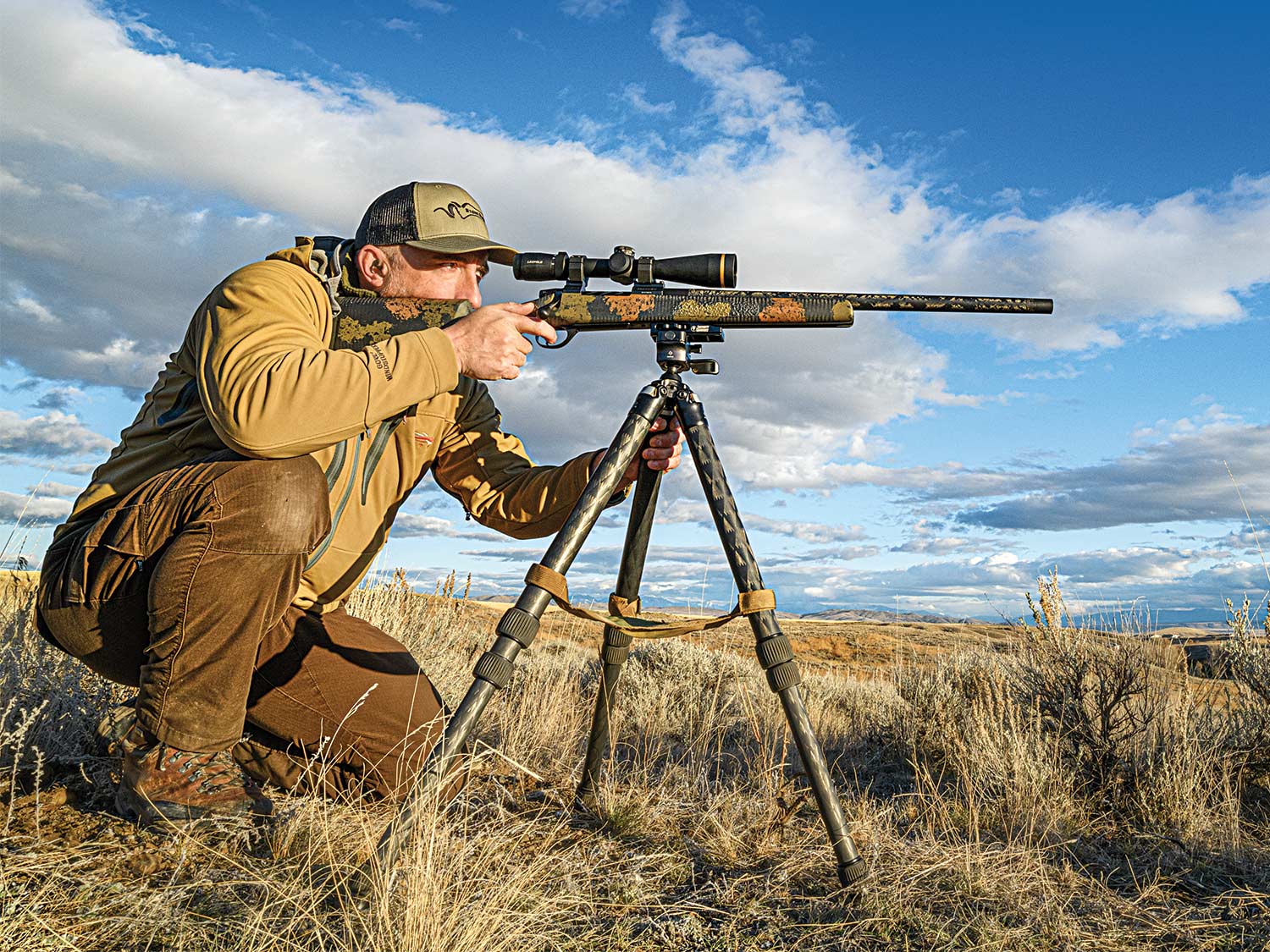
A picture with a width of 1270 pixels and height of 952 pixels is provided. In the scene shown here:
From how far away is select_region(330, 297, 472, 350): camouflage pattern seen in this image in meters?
3.13

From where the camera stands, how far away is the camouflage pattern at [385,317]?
3.13 meters

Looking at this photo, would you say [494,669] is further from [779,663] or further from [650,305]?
[650,305]

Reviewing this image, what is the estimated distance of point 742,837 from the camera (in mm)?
2965

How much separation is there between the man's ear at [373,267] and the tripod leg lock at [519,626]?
1.76 m

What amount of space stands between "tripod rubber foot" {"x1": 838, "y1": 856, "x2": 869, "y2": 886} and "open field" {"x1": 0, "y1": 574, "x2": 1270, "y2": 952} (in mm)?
53

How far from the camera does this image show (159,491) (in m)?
2.88

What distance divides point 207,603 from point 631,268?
6.10 ft

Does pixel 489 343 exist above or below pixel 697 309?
below

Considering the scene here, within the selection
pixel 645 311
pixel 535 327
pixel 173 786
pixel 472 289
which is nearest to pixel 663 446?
pixel 645 311

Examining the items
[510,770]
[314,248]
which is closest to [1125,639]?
[510,770]

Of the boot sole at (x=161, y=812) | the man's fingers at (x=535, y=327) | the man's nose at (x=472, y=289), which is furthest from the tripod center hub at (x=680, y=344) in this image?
the boot sole at (x=161, y=812)

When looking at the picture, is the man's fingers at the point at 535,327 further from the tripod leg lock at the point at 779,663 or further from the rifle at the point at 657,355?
the tripod leg lock at the point at 779,663

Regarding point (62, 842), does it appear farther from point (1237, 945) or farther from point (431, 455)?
point (1237, 945)

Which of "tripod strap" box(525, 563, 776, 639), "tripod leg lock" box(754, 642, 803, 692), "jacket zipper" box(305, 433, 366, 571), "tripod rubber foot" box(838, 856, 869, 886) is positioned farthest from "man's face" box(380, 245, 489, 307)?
"tripod rubber foot" box(838, 856, 869, 886)
